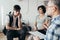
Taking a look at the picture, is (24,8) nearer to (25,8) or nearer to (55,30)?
(25,8)

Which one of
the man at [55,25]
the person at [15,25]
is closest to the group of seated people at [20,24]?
the person at [15,25]

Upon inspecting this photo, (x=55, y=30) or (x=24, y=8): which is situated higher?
(x=24, y=8)

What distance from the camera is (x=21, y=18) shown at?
1.97m

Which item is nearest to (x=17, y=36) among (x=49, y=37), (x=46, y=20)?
(x=46, y=20)

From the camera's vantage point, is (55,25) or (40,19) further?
(40,19)

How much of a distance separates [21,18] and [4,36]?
1.11ft

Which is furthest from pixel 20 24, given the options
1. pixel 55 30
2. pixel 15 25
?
pixel 55 30

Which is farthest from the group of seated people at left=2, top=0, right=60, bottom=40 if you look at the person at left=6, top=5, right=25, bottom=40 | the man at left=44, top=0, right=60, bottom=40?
the man at left=44, top=0, right=60, bottom=40

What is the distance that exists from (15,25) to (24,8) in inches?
9.9

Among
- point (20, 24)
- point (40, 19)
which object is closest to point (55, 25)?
point (40, 19)

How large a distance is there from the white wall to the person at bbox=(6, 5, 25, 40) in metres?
0.05

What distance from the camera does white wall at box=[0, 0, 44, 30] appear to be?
1916 mm

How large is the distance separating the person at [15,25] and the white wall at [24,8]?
0.05 metres

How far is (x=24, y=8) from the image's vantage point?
1.95 m
